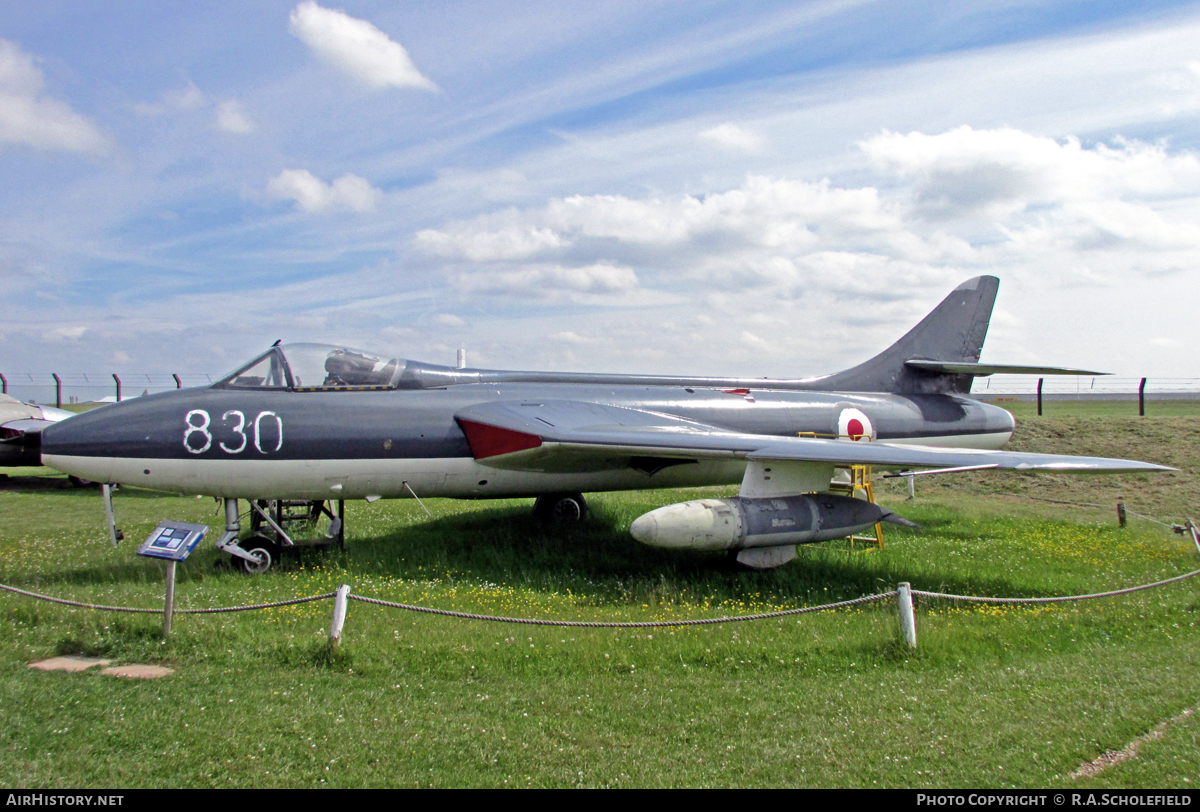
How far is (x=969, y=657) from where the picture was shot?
566 cm

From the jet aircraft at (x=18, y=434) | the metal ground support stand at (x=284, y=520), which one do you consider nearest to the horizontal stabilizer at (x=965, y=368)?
the metal ground support stand at (x=284, y=520)

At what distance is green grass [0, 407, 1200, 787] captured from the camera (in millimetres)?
3908

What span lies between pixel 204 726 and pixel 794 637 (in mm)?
4439

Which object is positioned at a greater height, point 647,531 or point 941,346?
point 941,346

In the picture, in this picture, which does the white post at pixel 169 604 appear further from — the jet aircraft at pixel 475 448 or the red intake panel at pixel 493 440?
the red intake panel at pixel 493 440

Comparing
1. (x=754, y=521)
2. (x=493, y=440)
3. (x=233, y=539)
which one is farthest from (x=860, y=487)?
(x=233, y=539)

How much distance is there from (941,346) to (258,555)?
12200 mm

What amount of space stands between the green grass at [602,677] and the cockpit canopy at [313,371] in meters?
2.28

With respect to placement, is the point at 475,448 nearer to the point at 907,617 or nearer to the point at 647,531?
the point at 647,531

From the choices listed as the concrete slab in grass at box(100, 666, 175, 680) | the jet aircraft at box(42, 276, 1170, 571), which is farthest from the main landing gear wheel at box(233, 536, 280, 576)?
the concrete slab in grass at box(100, 666, 175, 680)

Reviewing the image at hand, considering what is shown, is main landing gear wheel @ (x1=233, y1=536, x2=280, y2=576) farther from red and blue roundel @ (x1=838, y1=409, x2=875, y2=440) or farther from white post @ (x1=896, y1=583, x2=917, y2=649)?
red and blue roundel @ (x1=838, y1=409, x2=875, y2=440)

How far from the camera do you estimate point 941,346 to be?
13.6 metres

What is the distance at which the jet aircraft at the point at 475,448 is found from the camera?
7.92 m

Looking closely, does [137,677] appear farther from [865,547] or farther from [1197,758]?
[865,547]
